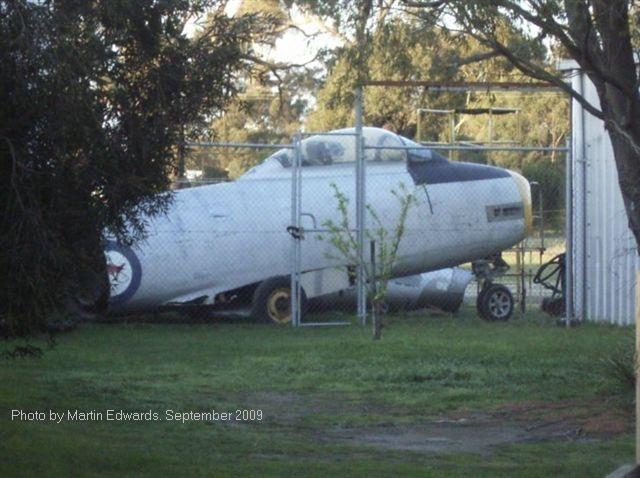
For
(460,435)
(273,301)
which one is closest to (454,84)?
(460,435)

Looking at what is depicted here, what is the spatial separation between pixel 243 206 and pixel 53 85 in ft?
35.9

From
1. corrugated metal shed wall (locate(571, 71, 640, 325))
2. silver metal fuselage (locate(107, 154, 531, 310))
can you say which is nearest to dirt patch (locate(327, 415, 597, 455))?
silver metal fuselage (locate(107, 154, 531, 310))

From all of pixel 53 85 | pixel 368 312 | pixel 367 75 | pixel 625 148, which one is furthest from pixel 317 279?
pixel 53 85

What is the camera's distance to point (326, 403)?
371 inches

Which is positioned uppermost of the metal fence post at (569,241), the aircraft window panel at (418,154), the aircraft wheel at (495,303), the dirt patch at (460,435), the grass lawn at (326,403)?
the aircraft window panel at (418,154)

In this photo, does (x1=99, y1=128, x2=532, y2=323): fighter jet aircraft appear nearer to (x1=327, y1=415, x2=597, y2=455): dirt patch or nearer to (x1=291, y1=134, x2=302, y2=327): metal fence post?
(x1=291, y1=134, x2=302, y2=327): metal fence post

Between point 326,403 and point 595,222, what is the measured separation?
810 centimetres

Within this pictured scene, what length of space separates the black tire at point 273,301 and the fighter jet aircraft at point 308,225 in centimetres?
1

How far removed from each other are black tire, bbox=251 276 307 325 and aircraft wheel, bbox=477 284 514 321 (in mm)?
2798

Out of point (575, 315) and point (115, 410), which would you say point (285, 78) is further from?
point (115, 410)

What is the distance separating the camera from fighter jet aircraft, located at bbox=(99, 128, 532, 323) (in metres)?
15.7

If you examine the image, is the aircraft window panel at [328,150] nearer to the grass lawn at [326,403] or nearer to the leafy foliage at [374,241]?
the leafy foliage at [374,241]

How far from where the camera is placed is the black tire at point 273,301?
52.6ft

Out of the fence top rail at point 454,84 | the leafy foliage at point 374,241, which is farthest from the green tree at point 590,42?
the leafy foliage at point 374,241
